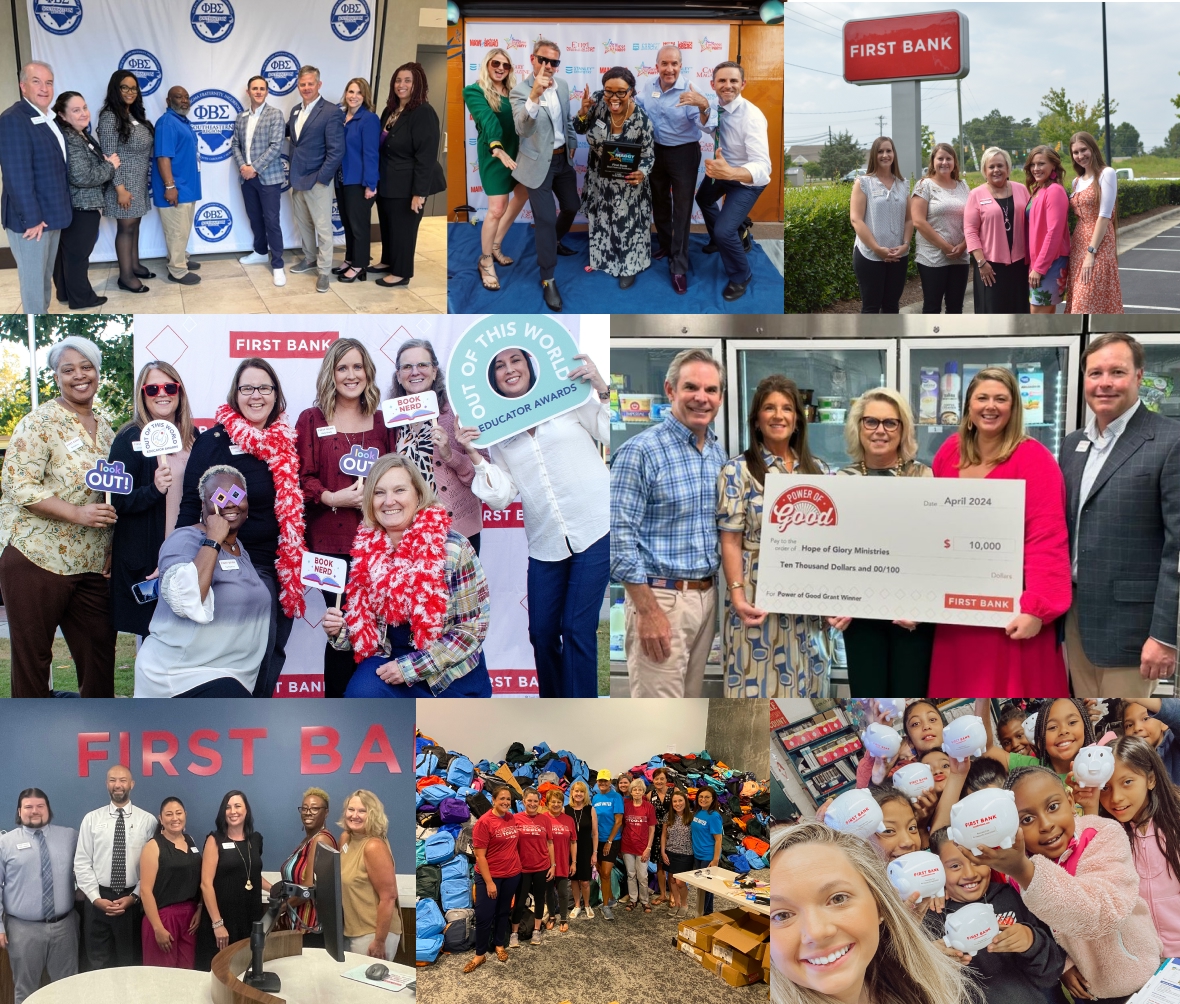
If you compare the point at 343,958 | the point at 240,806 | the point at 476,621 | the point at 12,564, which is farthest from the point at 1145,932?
the point at 12,564

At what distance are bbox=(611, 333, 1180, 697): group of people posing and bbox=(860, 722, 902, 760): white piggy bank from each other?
0.47 ft

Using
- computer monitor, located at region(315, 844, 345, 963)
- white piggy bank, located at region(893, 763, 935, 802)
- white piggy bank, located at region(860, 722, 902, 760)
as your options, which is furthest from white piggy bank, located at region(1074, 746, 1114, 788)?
computer monitor, located at region(315, 844, 345, 963)

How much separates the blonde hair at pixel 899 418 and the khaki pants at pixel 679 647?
815mm

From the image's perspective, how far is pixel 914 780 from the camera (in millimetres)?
4105

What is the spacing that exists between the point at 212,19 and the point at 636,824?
3.87 m

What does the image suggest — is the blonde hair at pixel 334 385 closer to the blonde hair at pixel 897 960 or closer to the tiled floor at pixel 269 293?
the tiled floor at pixel 269 293

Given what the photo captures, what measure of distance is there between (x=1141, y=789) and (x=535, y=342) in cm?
305

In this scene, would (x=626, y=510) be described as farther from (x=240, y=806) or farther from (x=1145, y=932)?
(x=1145, y=932)

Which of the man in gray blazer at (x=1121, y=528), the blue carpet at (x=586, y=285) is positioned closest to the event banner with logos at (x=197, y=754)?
the blue carpet at (x=586, y=285)

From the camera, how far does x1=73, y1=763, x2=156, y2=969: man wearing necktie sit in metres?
4.10

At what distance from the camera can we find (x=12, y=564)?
410cm

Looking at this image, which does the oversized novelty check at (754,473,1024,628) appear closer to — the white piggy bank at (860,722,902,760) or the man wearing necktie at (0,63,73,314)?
the white piggy bank at (860,722,902,760)

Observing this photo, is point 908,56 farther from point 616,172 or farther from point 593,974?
point 593,974

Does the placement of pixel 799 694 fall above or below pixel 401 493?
below
